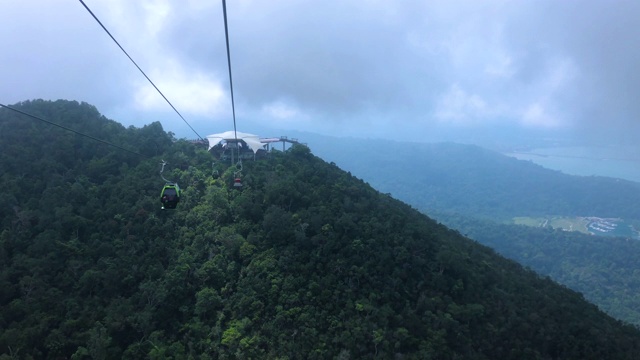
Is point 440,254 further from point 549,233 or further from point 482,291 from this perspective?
point 549,233

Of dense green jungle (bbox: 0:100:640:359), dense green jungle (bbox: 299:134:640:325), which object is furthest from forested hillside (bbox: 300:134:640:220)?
dense green jungle (bbox: 0:100:640:359)

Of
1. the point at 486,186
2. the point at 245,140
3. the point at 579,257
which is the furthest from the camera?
the point at 486,186

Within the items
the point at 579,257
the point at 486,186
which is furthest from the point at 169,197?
the point at 486,186

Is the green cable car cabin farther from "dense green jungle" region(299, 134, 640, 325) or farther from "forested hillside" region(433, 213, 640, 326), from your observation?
"forested hillside" region(433, 213, 640, 326)

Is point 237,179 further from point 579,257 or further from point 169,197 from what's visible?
point 579,257

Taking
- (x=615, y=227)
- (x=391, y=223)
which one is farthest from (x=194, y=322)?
(x=615, y=227)

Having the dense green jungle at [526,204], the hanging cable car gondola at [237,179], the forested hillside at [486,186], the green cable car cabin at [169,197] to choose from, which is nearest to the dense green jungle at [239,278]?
the hanging cable car gondola at [237,179]
